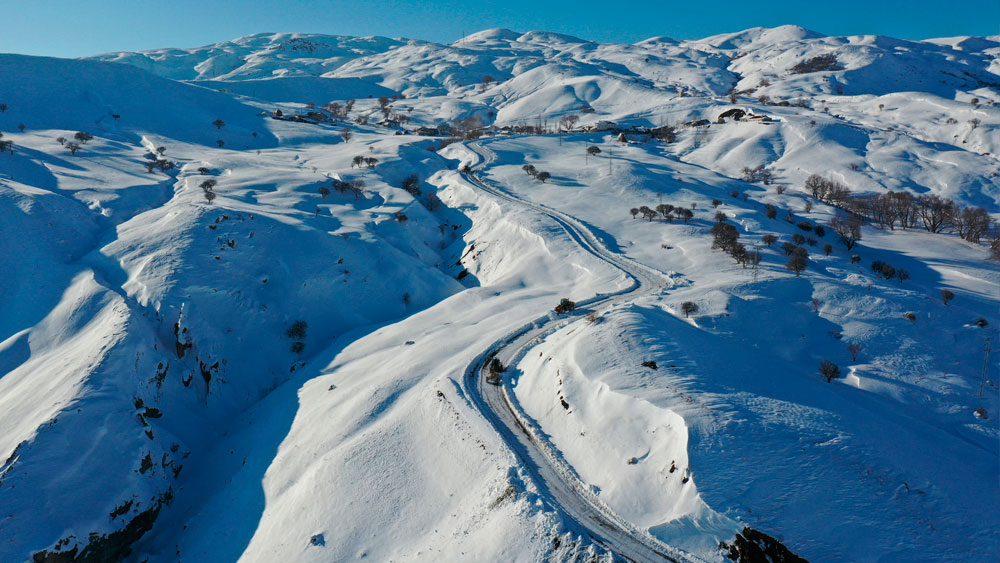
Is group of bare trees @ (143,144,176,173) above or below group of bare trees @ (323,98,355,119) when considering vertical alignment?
below

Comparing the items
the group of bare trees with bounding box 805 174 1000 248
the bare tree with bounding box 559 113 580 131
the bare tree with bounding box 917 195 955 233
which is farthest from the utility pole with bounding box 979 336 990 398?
the bare tree with bounding box 559 113 580 131

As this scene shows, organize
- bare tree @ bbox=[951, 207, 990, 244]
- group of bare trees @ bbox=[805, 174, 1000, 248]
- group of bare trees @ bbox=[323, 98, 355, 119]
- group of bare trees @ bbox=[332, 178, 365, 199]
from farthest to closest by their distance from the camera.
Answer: group of bare trees @ bbox=[323, 98, 355, 119] < group of bare trees @ bbox=[332, 178, 365, 199] < group of bare trees @ bbox=[805, 174, 1000, 248] < bare tree @ bbox=[951, 207, 990, 244]

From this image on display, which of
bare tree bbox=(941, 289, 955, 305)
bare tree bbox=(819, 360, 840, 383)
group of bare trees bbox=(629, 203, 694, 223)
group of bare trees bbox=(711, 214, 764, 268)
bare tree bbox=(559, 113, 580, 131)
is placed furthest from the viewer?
bare tree bbox=(559, 113, 580, 131)

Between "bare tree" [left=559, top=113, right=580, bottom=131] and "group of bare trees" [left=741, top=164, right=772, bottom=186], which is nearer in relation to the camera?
"group of bare trees" [left=741, top=164, right=772, bottom=186]

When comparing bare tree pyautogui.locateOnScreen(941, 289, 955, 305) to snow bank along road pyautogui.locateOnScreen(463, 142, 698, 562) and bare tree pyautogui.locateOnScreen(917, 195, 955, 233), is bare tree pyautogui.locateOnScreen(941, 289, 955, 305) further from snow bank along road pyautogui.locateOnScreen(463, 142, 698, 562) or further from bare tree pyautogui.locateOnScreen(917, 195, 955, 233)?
bare tree pyautogui.locateOnScreen(917, 195, 955, 233)

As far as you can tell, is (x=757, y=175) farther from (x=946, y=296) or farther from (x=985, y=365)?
(x=985, y=365)

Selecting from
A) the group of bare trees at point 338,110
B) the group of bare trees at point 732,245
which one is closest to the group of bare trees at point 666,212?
the group of bare trees at point 732,245

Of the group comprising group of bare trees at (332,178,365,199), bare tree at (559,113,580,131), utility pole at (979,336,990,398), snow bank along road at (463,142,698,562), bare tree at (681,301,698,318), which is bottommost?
utility pole at (979,336,990,398)
